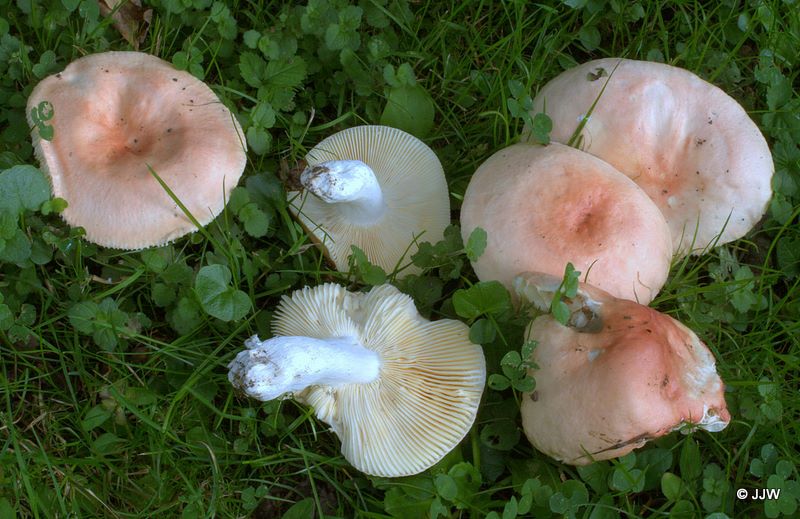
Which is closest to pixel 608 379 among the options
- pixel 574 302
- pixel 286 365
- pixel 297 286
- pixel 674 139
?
pixel 574 302

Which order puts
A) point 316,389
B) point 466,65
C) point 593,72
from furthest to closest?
point 466,65 < point 593,72 < point 316,389

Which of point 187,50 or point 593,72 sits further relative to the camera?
point 187,50

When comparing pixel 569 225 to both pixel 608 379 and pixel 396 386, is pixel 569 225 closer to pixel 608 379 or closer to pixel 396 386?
pixel 608 379

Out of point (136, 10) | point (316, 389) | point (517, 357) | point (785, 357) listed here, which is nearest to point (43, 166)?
point (136, 10)

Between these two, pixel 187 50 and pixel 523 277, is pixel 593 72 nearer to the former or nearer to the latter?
pixel 523 277

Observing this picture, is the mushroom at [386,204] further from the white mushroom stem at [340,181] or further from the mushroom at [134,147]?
the mushroom at [134,147]

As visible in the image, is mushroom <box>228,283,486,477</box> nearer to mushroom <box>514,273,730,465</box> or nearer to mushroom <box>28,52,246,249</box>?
mushroom <box>514,273,730,465</box>
